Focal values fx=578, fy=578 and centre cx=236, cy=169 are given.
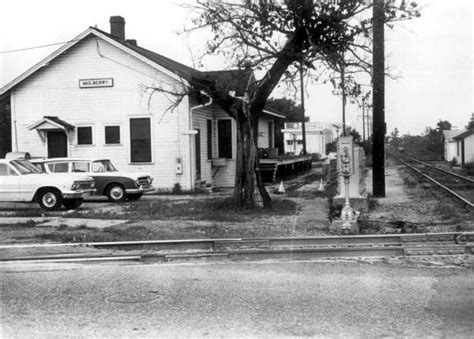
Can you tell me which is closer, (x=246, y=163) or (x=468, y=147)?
(x=246, y=163)

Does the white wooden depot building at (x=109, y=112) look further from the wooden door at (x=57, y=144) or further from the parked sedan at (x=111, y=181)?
the parked sedan at (x=111, y=181)

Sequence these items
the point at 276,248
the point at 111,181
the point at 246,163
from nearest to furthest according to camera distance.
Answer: the point at 276,248
the point at 246,163
the point at 111,181

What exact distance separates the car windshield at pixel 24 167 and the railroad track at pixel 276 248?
6788 mm

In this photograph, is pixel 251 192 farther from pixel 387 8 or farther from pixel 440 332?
pixel 440 332

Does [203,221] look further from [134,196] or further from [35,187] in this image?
[134,196]

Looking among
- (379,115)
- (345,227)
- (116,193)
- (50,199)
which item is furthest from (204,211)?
(379,115)

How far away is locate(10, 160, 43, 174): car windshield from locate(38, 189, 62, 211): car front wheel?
79 cm

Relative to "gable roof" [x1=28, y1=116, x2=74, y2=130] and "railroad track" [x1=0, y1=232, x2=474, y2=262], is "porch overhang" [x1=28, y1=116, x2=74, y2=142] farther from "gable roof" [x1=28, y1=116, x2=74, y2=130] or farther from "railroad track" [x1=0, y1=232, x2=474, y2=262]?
"railroad track" [x1=0, y1=232, x2=474, y2=262]

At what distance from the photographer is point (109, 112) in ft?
75.4

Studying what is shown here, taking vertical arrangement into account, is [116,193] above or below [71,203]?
above

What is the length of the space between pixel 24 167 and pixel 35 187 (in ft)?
2.73

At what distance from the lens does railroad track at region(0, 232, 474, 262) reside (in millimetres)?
8445

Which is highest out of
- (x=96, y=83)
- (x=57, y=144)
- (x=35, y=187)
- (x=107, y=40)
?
(x=107, y=40)

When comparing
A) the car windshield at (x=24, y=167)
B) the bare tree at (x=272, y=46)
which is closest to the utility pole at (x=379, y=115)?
the bare tree at (x=272, y=46)
